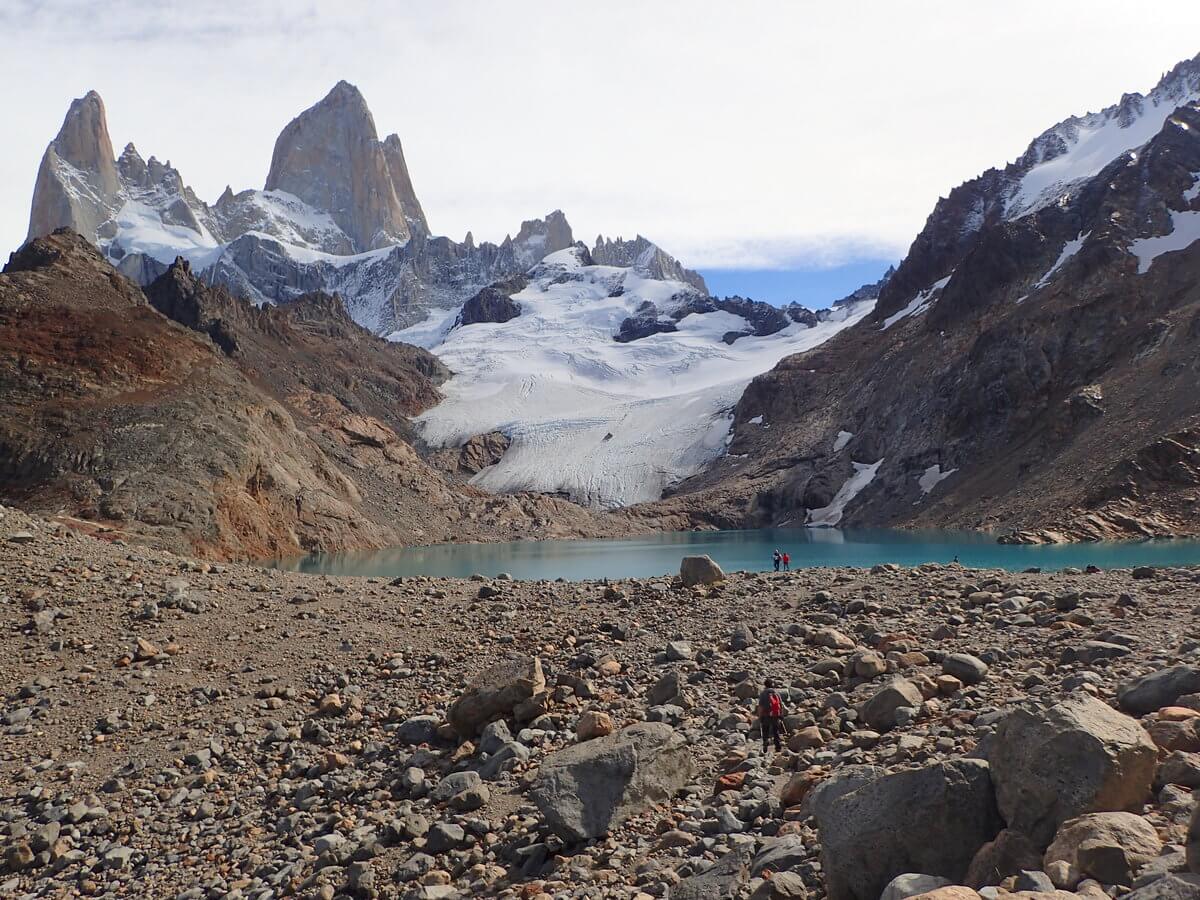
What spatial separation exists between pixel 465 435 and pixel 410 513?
69298 millimetres

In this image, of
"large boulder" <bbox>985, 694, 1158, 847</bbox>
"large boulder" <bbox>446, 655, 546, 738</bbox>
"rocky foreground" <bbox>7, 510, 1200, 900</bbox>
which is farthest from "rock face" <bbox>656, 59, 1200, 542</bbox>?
"large boulder" <bbox>985, 694, 1158, 847</bbox>

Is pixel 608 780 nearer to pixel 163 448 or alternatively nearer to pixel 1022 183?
pixel 163 448

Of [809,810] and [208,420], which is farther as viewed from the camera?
[208,420]

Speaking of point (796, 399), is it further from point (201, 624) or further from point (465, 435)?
point (201, 624)

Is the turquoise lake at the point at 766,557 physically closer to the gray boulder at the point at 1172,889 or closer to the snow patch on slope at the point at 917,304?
the gray boulder at the point at 1172,889

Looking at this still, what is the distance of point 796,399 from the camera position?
135 m

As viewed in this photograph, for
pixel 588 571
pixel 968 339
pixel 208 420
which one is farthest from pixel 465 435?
pixel 588 571

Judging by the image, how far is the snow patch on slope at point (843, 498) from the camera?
100 metres

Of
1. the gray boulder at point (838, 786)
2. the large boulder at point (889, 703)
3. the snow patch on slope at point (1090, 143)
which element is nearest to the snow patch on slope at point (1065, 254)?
the snow patch on slope at point (1090, 143)

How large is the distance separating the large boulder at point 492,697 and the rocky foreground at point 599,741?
4 cm

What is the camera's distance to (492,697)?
1241 centimetres

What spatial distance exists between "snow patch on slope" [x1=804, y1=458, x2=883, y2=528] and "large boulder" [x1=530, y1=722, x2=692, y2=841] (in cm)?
9232

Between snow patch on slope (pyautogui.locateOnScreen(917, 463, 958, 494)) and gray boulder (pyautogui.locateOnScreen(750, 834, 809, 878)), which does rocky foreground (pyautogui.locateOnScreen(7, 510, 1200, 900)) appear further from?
snow patch on slope (pyautogui.locateOnScreen(917, 463, 958, 494))

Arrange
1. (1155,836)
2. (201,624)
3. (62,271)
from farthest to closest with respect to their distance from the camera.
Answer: (62,271) < (201,624) < (1155,836)
